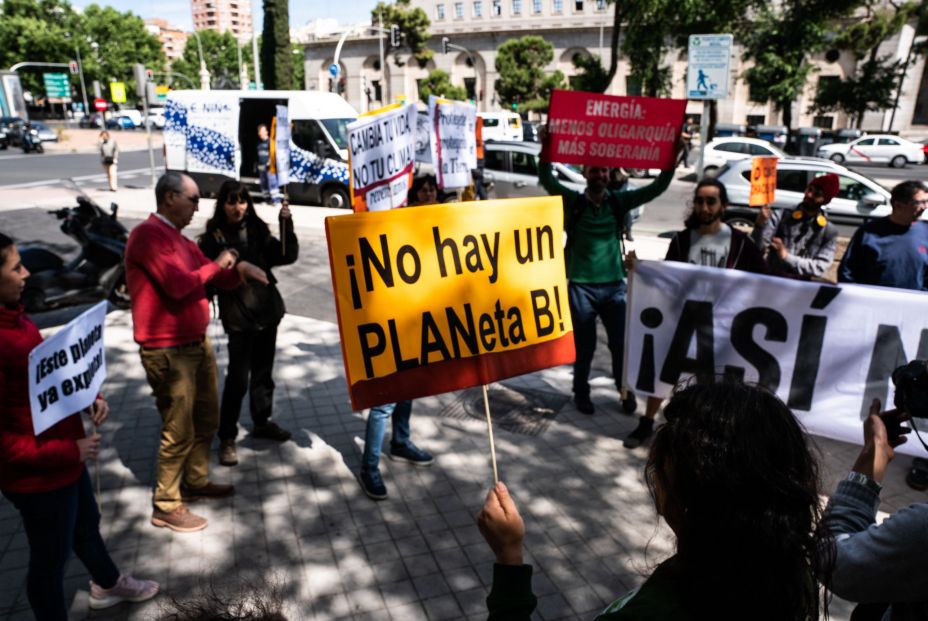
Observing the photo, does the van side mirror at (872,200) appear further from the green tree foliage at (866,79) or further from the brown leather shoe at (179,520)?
the green tree foliage at (866,79)

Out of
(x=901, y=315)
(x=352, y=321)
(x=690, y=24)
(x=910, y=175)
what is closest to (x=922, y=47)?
(x=910, y=175)

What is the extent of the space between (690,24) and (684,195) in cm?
520

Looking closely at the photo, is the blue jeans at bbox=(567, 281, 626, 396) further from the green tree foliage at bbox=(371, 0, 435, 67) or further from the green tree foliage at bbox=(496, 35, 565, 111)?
the green tree foliage at bbox=(371, 0, 435, 67)

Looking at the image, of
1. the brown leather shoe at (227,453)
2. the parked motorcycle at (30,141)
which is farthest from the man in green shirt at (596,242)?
the parked motorcycle at (30,141)

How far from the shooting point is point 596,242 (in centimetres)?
502

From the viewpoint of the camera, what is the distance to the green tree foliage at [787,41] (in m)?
22.7

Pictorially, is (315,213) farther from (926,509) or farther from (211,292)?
(926,509)

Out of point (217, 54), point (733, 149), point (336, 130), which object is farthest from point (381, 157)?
point (217, 54)

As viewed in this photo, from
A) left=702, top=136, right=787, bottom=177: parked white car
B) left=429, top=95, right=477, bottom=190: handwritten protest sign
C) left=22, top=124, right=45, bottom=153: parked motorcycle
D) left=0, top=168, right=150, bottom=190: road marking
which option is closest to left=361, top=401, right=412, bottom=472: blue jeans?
left=429, top=95, right=477, bottom=190: handwritten protest sign

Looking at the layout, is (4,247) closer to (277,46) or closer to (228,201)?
(228,201)

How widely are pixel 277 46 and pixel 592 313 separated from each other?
24.7 m

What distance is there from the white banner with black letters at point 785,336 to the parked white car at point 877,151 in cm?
3154

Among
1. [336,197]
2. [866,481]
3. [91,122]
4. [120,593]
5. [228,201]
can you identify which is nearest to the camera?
[866,481]

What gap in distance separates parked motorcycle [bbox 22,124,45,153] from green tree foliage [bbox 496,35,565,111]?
32.0m
